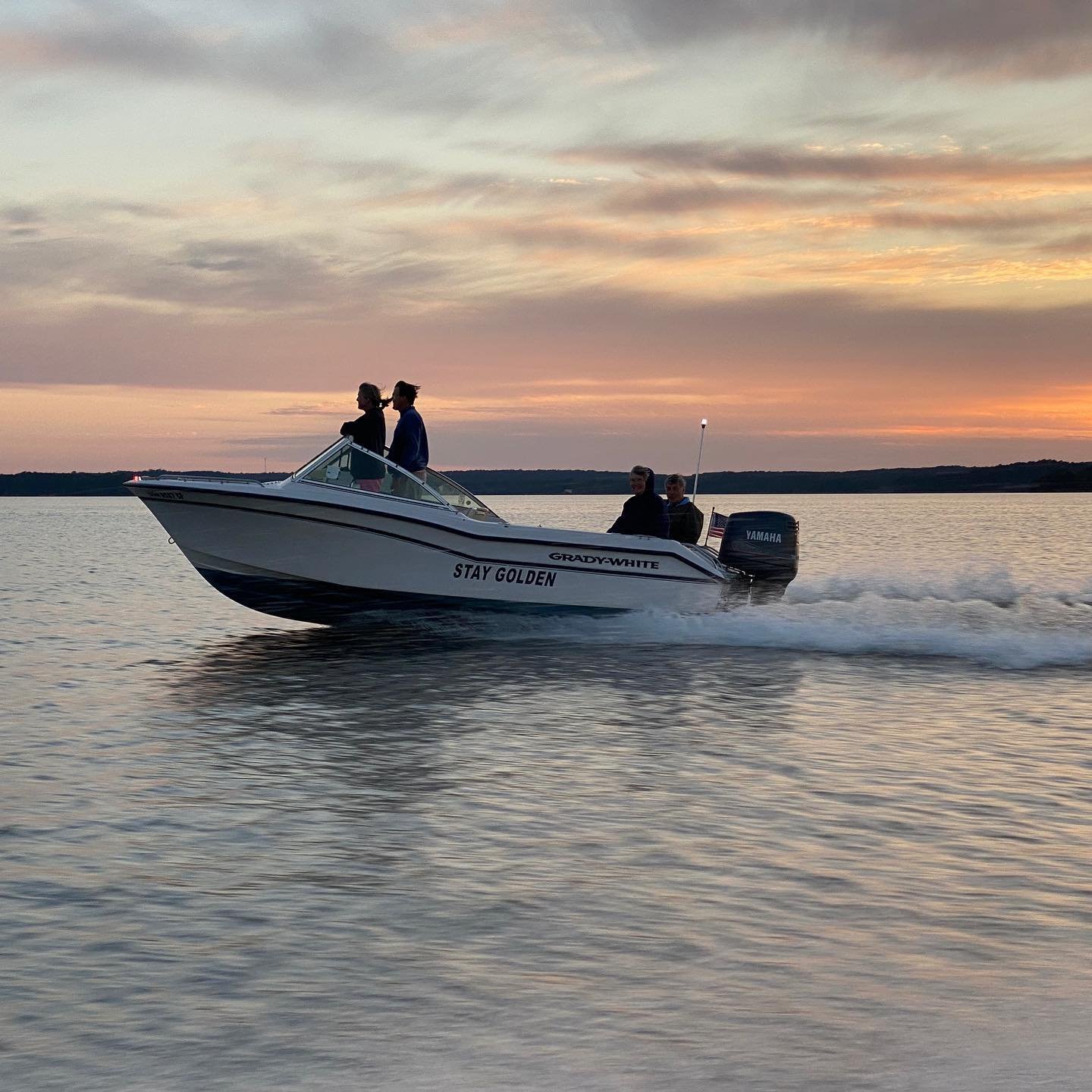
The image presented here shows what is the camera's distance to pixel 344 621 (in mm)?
14633

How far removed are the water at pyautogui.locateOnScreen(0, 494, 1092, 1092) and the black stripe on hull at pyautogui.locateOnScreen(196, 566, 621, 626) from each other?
4.15 ft

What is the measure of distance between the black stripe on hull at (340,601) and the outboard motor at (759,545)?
1.53 meters

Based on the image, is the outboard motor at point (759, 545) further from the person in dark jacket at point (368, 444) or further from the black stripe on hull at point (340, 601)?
the person in dark jacket at point (368, 444)

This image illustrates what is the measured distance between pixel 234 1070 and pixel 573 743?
5.64 meters

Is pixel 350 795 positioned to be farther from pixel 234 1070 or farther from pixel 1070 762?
pixel 1070 762

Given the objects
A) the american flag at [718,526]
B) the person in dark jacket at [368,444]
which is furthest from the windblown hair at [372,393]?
the american flag at [718,526]

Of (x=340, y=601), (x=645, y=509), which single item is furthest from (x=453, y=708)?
(x=645, y=509)

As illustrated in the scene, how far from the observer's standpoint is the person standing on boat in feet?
44.9

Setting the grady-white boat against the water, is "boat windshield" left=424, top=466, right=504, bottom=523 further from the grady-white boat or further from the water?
the water

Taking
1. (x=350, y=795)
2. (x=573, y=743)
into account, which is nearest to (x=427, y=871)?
(x=350, y=795)

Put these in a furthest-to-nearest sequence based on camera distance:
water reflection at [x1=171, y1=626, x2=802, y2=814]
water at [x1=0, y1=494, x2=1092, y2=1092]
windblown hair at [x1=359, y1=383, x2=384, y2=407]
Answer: windblown hair at [x1=359, y1=383, x2=384, y2=407] < water reflection at [x1=171, y1=626, x2=802, y2=814] < water at [x1=0, y1=494, x2=1092, y2=1092]

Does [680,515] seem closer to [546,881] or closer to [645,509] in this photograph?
[645,509]

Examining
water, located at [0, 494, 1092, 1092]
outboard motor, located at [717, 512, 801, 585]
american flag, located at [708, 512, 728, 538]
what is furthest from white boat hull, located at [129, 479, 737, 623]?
water, located at [0, 494, 1092, 1092]

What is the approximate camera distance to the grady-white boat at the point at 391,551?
13703 mm
